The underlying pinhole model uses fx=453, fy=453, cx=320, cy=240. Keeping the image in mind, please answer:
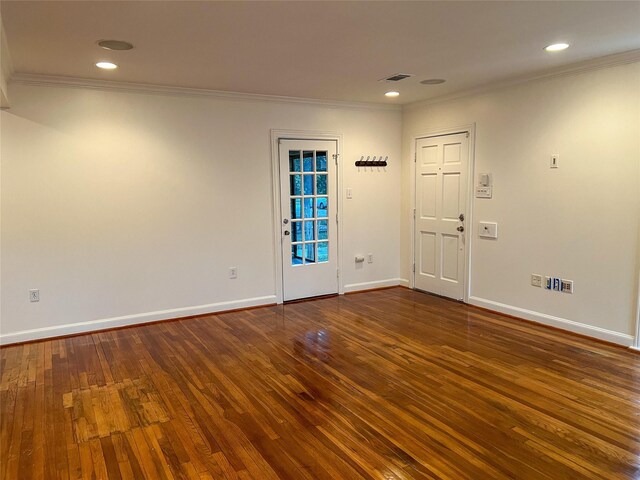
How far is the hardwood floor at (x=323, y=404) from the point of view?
237 cm

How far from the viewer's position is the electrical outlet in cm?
433

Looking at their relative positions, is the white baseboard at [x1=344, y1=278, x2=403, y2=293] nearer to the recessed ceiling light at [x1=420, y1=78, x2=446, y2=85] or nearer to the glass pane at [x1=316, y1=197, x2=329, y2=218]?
the glass pane at [x1=316, y1=197, x2=329, y2=218]

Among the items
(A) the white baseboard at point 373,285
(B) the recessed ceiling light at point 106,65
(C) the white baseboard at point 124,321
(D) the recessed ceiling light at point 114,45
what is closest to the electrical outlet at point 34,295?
(C) the white baseboard at point 124,321

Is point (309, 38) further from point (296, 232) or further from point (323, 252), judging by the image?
point (323, 252)

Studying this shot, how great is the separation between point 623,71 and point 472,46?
4.63 ft

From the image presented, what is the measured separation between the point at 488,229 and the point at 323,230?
1989mm

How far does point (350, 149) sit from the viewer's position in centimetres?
589

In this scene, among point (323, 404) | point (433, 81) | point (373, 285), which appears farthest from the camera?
point (373, 285)

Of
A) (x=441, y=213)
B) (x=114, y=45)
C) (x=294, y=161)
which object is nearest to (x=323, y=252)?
(x=294, y=161)

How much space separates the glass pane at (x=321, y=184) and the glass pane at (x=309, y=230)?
0.39 meters

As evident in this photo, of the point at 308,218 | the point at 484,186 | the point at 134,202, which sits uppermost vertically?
the point at 484,186

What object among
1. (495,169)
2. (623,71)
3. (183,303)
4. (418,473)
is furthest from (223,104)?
(418,473)

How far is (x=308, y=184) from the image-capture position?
5.67 m

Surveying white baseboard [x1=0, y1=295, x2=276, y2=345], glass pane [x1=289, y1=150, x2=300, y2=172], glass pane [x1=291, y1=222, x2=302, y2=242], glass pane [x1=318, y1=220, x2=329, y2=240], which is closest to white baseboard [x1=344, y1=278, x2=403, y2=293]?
glass pane [x1=318, y1=220, x2=329, y2=240]
